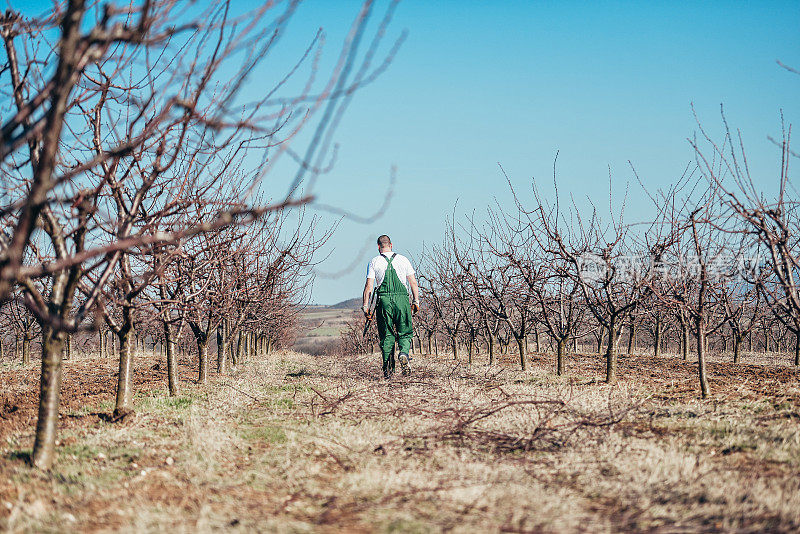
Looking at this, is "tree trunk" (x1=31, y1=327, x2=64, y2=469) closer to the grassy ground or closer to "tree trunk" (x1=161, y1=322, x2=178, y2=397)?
the grassy ground

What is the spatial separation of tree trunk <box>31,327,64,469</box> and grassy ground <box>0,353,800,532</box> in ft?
0.38

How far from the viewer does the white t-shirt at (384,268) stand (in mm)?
7840

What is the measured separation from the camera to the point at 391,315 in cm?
768

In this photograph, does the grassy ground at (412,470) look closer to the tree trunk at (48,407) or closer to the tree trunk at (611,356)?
the tree trunk at (48,407)

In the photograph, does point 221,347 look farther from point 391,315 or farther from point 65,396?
point 391,315

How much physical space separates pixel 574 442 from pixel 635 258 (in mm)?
5648

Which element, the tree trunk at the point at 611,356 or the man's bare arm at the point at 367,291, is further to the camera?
the man's bare arm at the point at 367,291

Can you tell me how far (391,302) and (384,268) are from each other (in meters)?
0.51

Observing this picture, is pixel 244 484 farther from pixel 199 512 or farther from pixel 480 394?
pixel 480 394

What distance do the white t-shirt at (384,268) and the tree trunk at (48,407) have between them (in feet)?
15.9

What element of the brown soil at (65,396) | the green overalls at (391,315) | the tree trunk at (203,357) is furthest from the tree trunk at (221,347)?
the green overalls at (391,315)

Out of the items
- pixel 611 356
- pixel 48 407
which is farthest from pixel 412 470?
pixel 611 356

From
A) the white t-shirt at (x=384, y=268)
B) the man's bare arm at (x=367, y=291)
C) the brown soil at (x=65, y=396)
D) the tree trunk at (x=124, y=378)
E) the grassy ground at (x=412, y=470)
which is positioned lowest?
the brown soil at (x=65, y=396)

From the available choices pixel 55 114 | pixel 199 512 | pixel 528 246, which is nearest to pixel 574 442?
pixel 199 512
